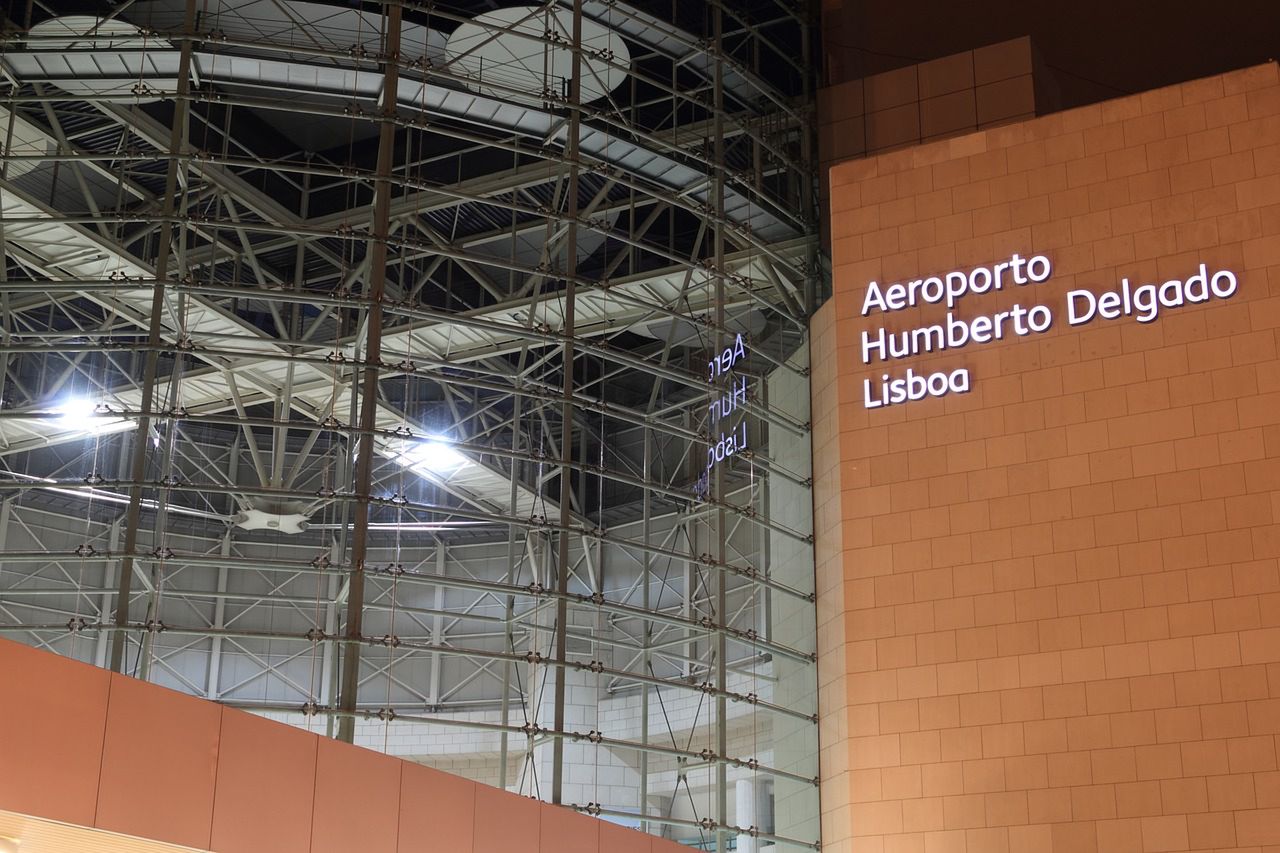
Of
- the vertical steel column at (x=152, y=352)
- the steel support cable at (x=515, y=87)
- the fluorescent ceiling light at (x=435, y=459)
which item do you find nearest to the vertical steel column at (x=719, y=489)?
the steel support cable at (x=515, y=87)

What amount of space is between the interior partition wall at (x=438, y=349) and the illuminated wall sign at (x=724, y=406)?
0.08 metres

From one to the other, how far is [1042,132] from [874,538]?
21.0 ft

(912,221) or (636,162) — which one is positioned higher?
(636,162)

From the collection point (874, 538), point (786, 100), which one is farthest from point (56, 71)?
point (874, 538)

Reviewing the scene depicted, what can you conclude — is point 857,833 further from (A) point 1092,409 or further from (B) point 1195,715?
(A) point 1092,409

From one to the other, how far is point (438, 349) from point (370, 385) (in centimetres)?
797

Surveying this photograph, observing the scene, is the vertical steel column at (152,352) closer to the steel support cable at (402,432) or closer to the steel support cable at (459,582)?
the steel support cable at (402,432)

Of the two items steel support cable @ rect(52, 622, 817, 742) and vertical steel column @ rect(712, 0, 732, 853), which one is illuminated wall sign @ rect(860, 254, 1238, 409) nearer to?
vertical steel column @ rect(712, 0, 732, 853)

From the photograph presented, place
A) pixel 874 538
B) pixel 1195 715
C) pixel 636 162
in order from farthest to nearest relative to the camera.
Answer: pixel 636 162 < pixel 874 538 < pixel 1195 715

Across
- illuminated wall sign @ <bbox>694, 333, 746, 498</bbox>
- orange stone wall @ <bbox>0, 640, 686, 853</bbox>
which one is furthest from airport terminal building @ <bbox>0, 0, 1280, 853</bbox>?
illuminated wall sign @ <bbox>694, 333, 746, 498</bbox>

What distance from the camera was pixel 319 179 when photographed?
30.1 meters

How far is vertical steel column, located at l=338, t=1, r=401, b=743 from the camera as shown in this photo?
2070cm

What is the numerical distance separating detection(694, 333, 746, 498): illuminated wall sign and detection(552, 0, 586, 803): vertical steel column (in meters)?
2.55

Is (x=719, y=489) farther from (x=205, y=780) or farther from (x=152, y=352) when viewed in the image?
(x=205, y=780)
